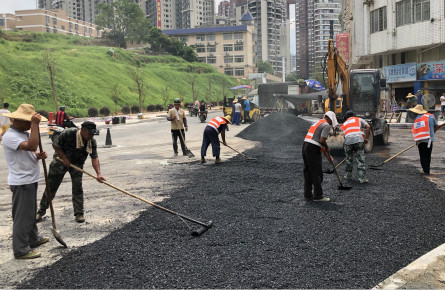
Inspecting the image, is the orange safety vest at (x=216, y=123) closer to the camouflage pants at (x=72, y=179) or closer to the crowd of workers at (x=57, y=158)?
the crowd of workers at (x=57, y=158)

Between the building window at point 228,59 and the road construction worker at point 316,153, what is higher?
the building window at point 228,59

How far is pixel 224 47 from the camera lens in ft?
374

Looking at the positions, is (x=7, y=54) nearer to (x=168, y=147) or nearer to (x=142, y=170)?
(x=168, y=147)

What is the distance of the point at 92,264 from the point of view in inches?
186

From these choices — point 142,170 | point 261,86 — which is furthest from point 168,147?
point 261,86

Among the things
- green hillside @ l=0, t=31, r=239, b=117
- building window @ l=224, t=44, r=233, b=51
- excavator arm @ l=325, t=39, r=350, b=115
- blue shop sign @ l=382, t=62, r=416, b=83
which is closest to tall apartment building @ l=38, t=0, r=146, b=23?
building window @ l=224, t=44, r=233, b=51

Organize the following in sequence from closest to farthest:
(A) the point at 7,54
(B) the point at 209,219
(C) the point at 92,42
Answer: (B) the point at 209,219 < (A) the point at 7,54 < (C) the point at 92,42

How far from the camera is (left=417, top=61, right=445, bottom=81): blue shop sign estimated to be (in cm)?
3050

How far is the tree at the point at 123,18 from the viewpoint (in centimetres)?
10338

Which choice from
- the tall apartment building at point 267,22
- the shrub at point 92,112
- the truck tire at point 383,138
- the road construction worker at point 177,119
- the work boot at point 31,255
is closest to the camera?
the work boot at point 31,255

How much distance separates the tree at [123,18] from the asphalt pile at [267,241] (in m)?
101

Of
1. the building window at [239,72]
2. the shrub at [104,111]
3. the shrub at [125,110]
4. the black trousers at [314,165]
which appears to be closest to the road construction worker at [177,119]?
the black trousers at [314,165]

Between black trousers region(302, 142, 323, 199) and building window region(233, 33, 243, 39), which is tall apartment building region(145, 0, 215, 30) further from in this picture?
black trousers region(302, 142, 323, 199)

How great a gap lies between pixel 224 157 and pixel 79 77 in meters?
43.5
